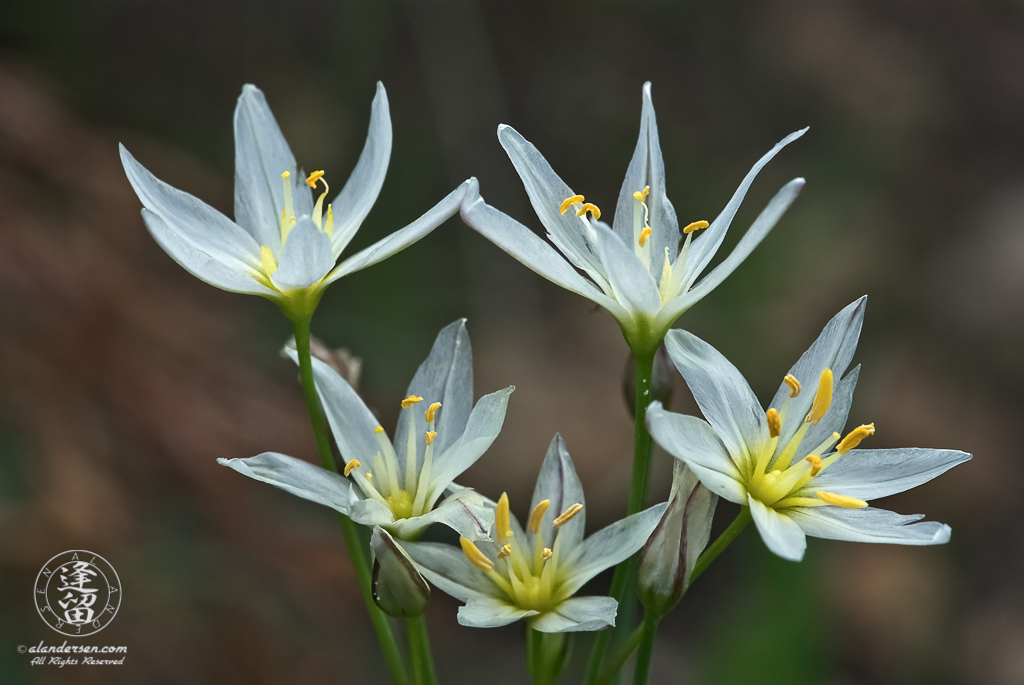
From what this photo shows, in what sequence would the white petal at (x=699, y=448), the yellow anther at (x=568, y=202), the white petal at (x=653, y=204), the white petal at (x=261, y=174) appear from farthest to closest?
the white petal at (x=261, y=174)
the white petal at (x=653, y=204)
the yellow anther at (x=568, y=202)
the white petal at (x=699, y=448)

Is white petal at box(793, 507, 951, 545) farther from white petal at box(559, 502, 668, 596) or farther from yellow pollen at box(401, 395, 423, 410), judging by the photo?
yellow pollen at box(401, 395, 423, 410)

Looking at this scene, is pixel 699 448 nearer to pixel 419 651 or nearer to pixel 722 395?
pixel 722 395

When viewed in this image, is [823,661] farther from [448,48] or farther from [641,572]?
[448,48]

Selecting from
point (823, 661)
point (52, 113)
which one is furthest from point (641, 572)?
point (52, 113)

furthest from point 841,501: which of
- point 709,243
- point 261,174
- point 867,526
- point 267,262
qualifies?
point 261,174

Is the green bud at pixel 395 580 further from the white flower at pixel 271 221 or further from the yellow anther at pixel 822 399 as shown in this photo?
the yellow anther at pixel 822 399

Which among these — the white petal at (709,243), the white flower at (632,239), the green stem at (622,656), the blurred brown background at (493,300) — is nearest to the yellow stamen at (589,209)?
the white flower at (632,239)

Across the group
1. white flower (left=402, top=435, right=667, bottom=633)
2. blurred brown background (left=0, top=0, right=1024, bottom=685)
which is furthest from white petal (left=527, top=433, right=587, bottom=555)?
blurred brown background (left=0, top=0, right=1024, bottom=685)
